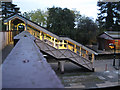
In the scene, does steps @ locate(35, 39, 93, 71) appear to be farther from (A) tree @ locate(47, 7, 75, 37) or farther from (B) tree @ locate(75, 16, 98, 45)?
(B) tree @ locate(75, 16, 98, 45)

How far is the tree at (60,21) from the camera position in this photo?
30.6 metres

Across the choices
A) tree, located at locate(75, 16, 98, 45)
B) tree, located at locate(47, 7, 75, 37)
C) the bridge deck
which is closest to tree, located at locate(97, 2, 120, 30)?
tree, located at locate(75, 16, 98, 45)

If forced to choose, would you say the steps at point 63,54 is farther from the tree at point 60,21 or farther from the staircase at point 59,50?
the tree at point 60,21

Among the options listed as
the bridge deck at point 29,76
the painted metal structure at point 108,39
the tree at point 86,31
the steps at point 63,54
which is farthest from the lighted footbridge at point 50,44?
the tree at point 86,31

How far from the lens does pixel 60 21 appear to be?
30.9 metres

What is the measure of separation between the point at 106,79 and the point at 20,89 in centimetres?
1403

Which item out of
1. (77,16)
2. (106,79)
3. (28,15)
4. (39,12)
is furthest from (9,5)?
(106,79)

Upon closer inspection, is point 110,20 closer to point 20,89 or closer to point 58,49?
point 58,49

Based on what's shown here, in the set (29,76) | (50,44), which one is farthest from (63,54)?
(29,76)

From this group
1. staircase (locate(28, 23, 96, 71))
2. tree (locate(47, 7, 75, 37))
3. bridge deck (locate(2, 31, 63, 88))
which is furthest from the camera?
tree (locate(47, 7, 75, 37))

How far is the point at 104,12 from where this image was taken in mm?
44031

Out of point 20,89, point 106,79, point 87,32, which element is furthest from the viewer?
point 87,32

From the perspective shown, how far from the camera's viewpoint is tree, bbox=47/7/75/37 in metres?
30.6

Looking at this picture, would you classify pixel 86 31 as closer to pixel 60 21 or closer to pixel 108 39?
pixel 108 39
